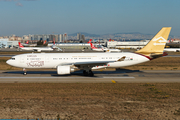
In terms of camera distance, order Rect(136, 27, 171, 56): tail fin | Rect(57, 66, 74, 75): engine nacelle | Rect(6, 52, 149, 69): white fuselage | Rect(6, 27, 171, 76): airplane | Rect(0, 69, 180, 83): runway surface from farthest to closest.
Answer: Rect(136, 27, 171, 56): tail fin
Rect(6, 52, 149, 69): white fuselage
Rect(6, 27, 171, 76): airplane
Rect(57, 66, 74, 75): engine nacelle
Rect(0, 69, 180, 83): runway surface

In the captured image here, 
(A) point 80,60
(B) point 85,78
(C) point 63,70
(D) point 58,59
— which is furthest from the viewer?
(A) point 80,60

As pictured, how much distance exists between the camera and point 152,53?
32.3 m

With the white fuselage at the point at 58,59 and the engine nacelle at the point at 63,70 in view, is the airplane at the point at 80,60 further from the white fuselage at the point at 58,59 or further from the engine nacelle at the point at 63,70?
the engine nacelle at the point at 63,70

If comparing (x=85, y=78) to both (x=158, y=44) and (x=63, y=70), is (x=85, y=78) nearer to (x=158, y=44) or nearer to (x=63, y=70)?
(x=63, y=70)

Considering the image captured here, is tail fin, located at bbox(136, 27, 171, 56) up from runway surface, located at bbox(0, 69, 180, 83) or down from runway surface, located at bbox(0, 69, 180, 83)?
up

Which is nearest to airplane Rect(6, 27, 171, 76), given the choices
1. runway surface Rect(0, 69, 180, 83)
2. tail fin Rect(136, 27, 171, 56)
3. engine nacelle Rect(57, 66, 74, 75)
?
tail fin Rect(136, 27, 171, 56)

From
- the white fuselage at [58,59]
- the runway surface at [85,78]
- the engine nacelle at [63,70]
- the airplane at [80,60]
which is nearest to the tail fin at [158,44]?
the airplane at [80,60]

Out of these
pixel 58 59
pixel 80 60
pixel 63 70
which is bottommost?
pixel 63 70

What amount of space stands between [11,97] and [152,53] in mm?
23194

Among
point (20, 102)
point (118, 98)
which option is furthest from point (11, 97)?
point (118, 98)

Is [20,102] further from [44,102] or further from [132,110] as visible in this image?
[132,110]

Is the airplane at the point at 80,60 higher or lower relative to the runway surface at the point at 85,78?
higher

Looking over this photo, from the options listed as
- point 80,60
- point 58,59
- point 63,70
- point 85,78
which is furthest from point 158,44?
point 58,59

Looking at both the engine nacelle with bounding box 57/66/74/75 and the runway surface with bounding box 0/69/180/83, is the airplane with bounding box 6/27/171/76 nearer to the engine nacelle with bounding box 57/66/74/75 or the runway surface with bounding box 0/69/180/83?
the engine nacelle with bounding box 57/66/74/75
